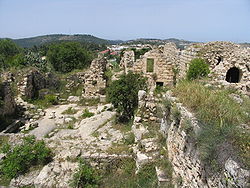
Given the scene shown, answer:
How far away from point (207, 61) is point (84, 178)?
28.8 ft

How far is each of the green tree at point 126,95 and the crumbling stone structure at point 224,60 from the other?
317cm

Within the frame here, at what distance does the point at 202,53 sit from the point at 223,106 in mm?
7325

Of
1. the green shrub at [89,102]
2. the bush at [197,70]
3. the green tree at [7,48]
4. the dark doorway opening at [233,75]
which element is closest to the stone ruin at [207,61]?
the dark doorway opening at [233,75]

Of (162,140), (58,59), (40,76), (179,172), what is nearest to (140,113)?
(162,140)

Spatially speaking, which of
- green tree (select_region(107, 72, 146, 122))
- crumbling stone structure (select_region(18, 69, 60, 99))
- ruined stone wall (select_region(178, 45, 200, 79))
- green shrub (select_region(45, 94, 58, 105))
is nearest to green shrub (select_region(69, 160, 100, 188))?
green tree (select_region(107, 72, 146, 122))

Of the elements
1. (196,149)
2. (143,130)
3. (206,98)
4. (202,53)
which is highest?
(202,53)

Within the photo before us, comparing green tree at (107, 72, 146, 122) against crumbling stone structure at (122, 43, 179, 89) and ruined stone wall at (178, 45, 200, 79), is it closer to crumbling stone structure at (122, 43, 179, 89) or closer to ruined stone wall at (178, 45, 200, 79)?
crumbling stone structure at (122, 43, 179, 89)

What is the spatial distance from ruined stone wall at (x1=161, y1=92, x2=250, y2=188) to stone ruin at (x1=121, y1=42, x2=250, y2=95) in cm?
446

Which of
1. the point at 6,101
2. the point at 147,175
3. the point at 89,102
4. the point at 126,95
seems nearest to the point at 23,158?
the point at 147,175

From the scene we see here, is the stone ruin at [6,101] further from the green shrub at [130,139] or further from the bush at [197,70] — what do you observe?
the bush at [197,70]

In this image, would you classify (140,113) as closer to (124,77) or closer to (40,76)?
(124,77)

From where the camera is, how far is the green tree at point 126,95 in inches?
376

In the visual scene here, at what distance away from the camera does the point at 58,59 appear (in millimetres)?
32844

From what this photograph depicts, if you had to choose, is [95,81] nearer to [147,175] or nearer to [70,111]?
[70,111]
